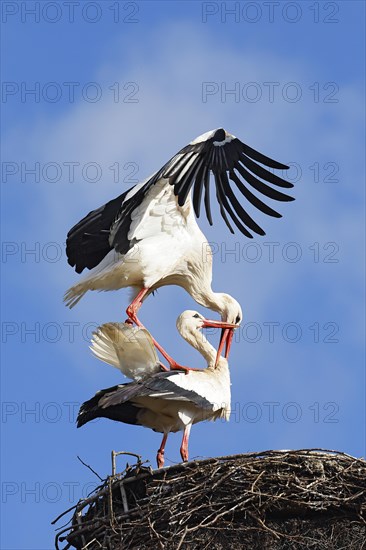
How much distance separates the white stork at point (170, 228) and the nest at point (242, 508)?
6.28 ft

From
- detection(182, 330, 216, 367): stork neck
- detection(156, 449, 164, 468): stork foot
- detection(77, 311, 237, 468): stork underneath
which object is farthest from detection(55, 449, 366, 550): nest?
detection(182, 330, 216, 367): stork neck

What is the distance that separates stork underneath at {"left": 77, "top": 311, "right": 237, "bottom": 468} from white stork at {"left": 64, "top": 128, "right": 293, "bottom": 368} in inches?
23.5

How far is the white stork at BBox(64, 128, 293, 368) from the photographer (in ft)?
39.3

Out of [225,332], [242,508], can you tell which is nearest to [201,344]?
[225,332]

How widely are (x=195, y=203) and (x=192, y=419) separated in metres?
1.97

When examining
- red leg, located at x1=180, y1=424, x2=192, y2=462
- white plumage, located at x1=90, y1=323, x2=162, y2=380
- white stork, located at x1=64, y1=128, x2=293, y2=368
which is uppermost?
white stork, located at x1=64, y1=128, x2=293, y2=368

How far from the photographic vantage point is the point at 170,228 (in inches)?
497

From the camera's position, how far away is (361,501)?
9.80 metres

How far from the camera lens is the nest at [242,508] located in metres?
9.71

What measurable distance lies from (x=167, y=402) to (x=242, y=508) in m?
1.49

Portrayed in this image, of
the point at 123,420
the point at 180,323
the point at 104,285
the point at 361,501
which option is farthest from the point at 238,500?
the point at 104,285

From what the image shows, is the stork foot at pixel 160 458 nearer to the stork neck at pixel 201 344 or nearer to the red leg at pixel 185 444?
the red leg at pixel 185 444

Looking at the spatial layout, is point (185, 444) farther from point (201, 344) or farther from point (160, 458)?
point (201, 344)

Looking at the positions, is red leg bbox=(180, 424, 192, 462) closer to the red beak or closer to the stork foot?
the stork foot
